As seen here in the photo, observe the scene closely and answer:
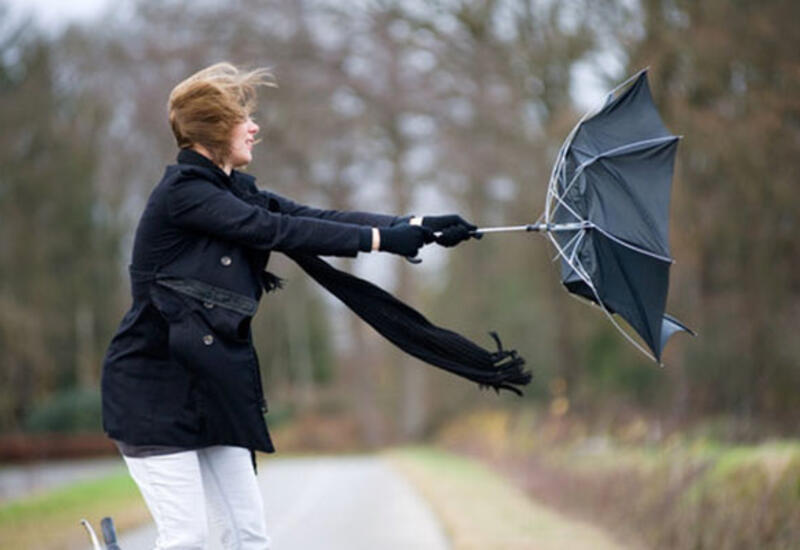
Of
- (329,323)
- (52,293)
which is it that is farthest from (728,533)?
(329,323)

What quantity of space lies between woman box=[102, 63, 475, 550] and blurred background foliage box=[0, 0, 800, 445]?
280 inches

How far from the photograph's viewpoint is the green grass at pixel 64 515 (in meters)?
9.52

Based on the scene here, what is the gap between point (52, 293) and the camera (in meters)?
31.1

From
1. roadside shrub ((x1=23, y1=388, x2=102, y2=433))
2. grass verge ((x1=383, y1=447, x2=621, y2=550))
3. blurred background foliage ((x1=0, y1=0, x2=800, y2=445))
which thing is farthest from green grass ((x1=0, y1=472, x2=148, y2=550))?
roadside shrub ((x1=23, y1=388, x2=102, y2=433))

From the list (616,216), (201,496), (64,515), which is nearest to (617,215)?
(616,216)

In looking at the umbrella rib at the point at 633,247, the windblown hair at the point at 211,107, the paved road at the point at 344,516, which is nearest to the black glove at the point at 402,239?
the windblown hair at the point at 211,107

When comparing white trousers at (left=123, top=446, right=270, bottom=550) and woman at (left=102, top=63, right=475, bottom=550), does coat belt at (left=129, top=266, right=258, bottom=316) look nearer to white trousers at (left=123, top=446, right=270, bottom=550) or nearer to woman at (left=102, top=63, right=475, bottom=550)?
woman at (left=102, top=63, right=475, bottom=550)

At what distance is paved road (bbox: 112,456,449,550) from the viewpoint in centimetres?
962

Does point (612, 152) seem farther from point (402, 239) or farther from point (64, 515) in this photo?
point (64, 515)

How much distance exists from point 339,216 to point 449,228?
506 millimetres

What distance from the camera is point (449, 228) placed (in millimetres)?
4180

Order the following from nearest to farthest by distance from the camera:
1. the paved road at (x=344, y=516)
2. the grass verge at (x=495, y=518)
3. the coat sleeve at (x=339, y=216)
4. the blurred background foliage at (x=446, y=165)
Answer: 1. the coat sleeve at (x=339, y=216)
2. the grass verge at (x=495, y=518)
3. the paved road at (x=344, y=516)
4. the blurred background foliage at (x=446, y=165)

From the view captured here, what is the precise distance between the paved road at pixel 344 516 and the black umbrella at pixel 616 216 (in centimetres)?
175

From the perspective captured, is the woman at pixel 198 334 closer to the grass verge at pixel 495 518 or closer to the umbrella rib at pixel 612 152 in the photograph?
the umbrella rib at pixel 612 152
